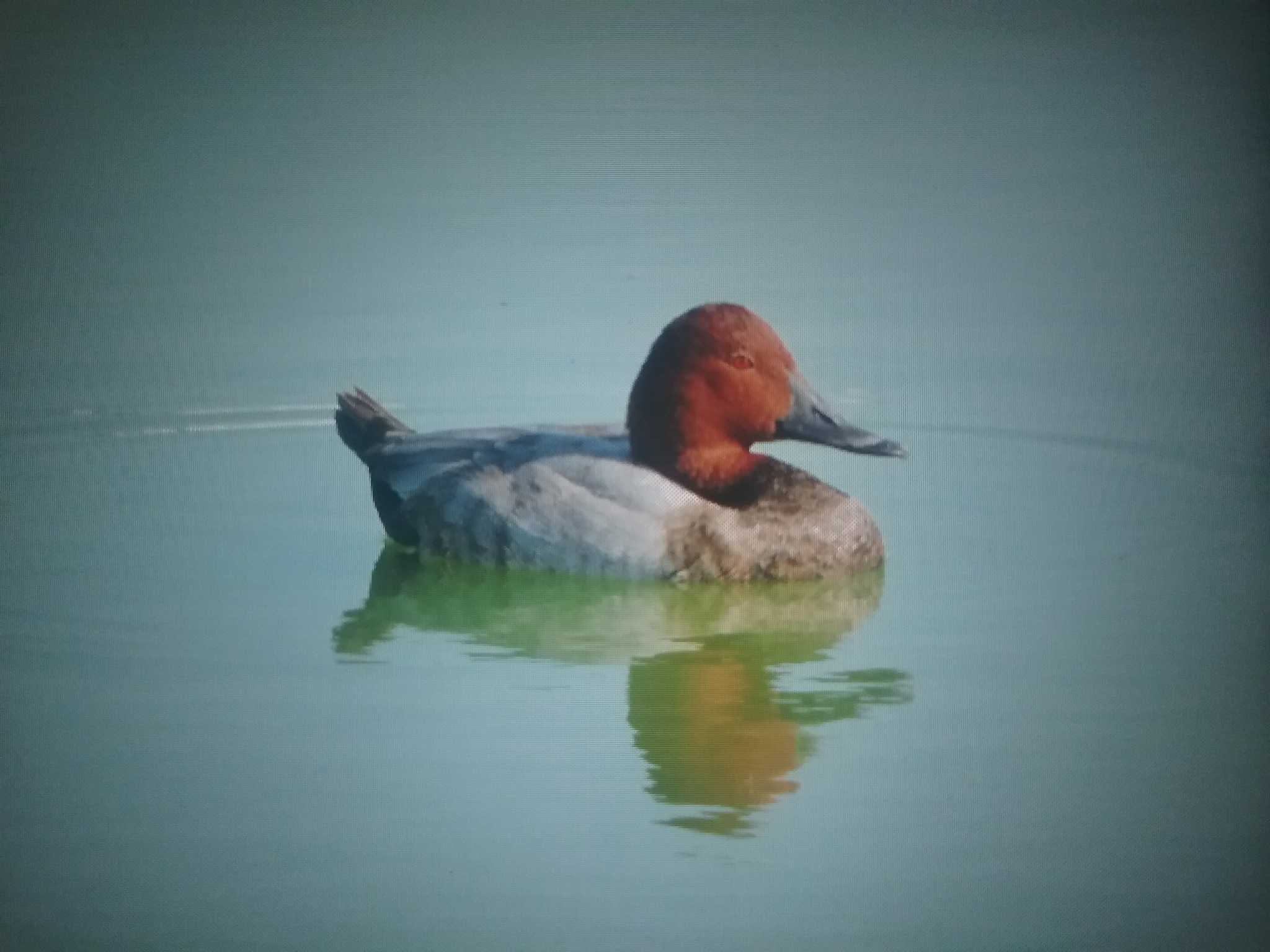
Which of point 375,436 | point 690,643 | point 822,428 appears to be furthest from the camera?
point 375,436

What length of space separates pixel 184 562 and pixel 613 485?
1053 millimetres

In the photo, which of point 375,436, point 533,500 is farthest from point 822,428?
point 375,436

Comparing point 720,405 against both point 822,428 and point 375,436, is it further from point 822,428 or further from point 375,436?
point 375,436

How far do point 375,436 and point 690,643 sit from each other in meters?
1.23

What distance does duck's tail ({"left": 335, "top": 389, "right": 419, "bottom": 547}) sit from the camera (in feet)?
15.9

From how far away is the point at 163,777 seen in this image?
3682mm

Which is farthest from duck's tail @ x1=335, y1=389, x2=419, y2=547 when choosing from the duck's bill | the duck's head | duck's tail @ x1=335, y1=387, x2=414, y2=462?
the duck's bill

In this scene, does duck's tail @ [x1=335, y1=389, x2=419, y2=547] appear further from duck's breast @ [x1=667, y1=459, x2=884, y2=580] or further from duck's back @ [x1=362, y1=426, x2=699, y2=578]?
duck's breast @ [x1=667, y1=459, x2=884, y2=580]

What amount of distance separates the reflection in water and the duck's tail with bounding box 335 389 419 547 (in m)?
0.07

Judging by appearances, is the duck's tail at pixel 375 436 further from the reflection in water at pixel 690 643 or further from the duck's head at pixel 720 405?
the duck's head at pixel 720 405

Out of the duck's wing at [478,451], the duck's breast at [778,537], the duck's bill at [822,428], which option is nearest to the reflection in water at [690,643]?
the duck's breast at [778,537]

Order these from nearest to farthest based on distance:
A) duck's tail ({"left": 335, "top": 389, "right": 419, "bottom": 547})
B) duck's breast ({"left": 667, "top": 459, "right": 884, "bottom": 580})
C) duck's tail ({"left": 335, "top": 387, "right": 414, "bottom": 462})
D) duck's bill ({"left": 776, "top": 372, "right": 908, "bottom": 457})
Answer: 1. duck's breast ({"left": 667, "top": 459, "right": 884, "bottom": 580})
2. duck's bill ({"left": 776, "top": 372, "right": 908, "bottom": 457})
3. duck's tail ({"left": 335, "top": 389, "right": 419, "bottom": 547})
4. duck's tail ({"left": 335, "top": 387, "right": 414, "bottom": 462})

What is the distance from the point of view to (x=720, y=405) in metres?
4.66

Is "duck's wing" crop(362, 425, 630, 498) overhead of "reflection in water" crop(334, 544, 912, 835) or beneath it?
overhead
